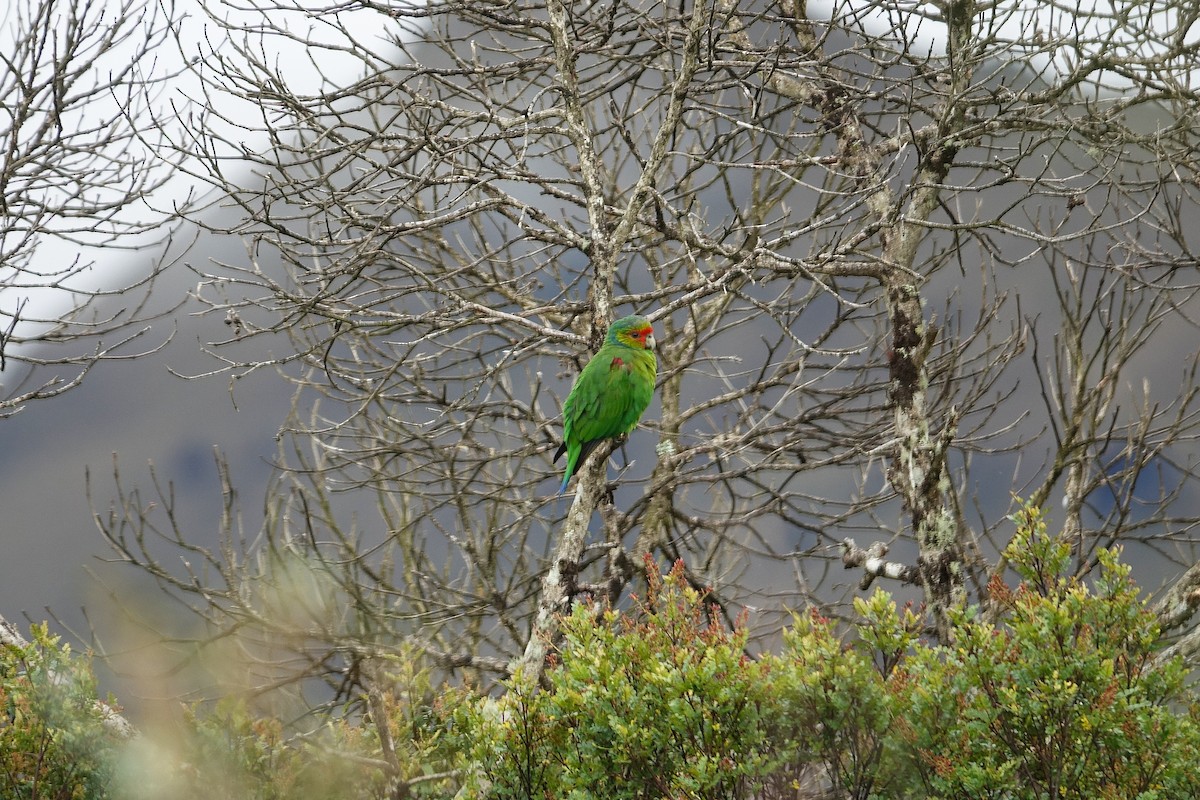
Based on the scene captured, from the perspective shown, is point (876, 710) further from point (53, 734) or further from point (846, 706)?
point (53, 734)

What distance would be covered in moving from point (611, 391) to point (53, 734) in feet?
11.8

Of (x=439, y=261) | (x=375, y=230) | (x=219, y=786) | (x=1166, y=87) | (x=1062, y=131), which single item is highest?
(x=1166, y=87)

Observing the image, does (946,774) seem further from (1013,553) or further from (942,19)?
(942,19)

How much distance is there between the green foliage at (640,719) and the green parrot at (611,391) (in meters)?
1.97

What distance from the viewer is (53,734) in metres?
5.50

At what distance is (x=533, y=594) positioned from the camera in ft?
27.3

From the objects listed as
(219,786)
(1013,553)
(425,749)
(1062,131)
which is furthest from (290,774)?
(1062,131)

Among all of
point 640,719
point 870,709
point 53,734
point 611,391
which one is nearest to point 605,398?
point 611,391

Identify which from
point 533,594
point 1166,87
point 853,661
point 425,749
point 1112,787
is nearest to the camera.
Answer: point 1112,787

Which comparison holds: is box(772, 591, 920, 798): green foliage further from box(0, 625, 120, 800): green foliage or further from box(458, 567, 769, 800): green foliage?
box(0, 625, 120, 800): green foliage

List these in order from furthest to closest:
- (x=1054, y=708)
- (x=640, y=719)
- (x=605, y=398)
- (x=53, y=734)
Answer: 1. (x=605, y=398)
2. (x=53, y=734)
3. (x=640, y=719)
4. (x=1054, y=708)

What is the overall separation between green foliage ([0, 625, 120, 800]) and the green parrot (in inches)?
117

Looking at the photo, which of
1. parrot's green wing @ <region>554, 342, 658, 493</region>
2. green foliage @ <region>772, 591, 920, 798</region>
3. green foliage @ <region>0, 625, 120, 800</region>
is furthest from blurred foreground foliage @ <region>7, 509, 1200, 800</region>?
green foliage @ <region>0, 625, 120, 800</region>

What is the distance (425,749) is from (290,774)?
1007mm
